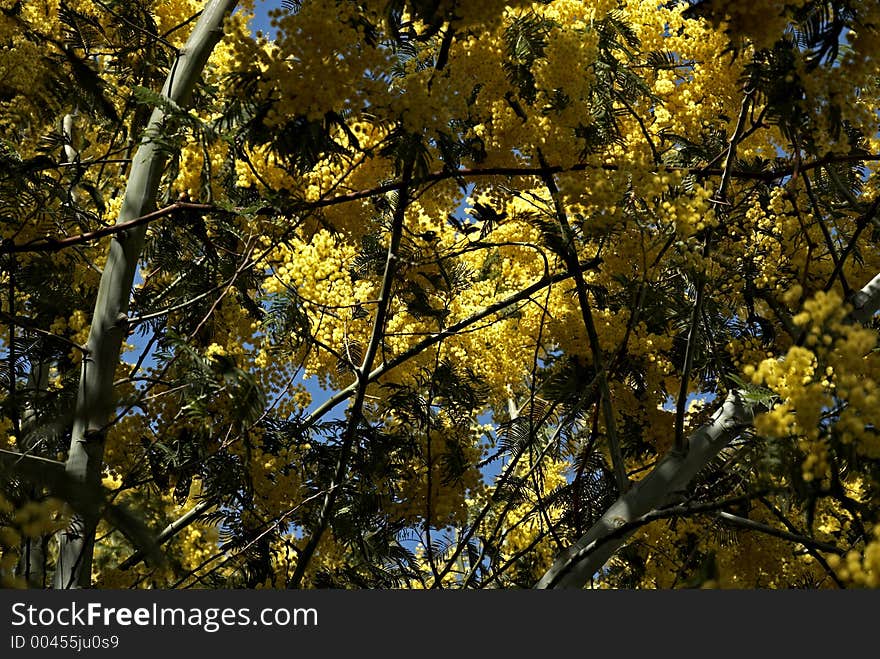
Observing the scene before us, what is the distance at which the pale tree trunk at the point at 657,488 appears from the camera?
12.3 feet

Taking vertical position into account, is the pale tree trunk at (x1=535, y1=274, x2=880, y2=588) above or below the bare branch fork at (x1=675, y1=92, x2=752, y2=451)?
below

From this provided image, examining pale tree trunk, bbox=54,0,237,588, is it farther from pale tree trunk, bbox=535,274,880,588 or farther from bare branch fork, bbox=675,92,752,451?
bare branch fork, bbox=675,92,752,451

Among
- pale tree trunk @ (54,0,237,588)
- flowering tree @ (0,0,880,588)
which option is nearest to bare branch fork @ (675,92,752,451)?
flowering tree @ (0,0,880,588)

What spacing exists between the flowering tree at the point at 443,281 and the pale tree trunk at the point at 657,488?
0.01 m

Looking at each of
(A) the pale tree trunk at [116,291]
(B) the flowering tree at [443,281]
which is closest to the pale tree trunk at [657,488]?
(B) the flowering tree at [443,281]

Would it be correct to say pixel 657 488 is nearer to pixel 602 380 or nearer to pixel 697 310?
pixel 602 380

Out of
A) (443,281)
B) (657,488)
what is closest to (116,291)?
(443,281)

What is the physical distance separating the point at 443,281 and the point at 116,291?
186 cm

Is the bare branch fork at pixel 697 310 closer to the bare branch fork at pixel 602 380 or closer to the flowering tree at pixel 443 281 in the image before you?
the flowering tree at pixel 443 281

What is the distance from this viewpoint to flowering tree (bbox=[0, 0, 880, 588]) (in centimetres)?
303

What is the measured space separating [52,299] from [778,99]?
384cm

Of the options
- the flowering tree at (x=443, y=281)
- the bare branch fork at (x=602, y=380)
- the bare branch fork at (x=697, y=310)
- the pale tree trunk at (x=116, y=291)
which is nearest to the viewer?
the flowering tree at (x=443, y=281)

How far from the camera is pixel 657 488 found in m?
3.92

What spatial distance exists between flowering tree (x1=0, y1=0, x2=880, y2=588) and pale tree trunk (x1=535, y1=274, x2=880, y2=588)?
13 mm
